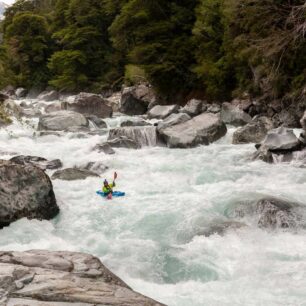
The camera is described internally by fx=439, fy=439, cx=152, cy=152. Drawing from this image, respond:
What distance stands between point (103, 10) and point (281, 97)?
23.2 meters

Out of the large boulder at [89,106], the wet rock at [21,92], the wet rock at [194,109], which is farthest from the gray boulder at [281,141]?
the wet rock at [21,92]

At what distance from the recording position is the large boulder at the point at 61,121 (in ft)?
56.6

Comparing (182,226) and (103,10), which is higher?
(103,10)

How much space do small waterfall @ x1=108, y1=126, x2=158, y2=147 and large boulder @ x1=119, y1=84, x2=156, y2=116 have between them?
30.4 feet

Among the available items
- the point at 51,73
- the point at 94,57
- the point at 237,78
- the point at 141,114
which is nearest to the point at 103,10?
the point at 94,57

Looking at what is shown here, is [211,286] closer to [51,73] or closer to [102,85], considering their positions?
[102,85]

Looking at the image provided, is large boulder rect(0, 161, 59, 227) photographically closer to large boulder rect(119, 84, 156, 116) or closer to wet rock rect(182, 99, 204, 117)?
wet rock rect(182, 99, 204, 117)

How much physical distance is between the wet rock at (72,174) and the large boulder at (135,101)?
14.0m

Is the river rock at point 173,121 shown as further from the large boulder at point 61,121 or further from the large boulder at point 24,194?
the large boulder at point 24,194

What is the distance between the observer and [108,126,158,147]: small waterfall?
48.9 ft

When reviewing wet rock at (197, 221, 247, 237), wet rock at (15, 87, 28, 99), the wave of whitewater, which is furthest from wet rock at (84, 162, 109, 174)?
wet rock at (15, 87, 28, 99)

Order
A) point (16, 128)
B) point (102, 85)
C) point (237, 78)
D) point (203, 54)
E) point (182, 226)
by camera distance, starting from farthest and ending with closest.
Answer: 1. point (102, 85)
2. point (203, 54)
3. point (237, 78)
4. point (16, 128)
5. point (182, 226)

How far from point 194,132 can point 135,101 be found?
35.9ft

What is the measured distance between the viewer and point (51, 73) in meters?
42.6
